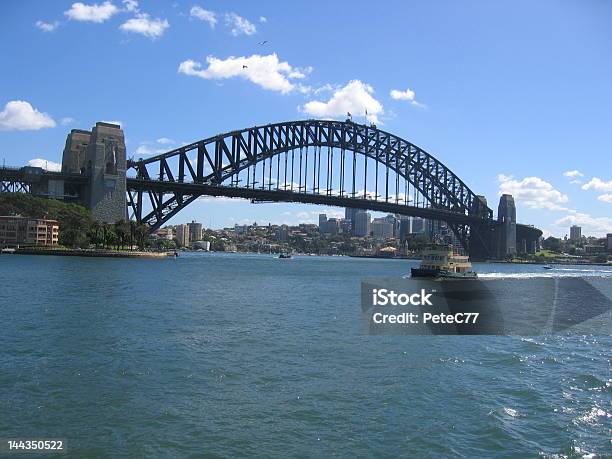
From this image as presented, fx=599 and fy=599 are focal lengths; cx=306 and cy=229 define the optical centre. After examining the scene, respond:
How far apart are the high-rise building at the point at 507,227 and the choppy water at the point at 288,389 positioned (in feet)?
411

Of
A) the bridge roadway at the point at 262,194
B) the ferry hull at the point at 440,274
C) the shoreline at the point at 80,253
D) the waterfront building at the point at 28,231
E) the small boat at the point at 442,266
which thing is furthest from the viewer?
the bridge roadway at the point at 262,194

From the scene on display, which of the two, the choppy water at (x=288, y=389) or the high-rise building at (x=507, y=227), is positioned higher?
the high-rise building at (x=507, y=227)

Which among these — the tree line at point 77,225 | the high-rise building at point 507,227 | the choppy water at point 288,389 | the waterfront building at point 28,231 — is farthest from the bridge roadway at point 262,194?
the choppy water at point 288,389

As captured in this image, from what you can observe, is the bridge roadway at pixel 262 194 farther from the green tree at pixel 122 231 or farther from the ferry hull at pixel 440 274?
the ferry hull at pixel 440 274

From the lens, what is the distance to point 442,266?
5509 centimetres

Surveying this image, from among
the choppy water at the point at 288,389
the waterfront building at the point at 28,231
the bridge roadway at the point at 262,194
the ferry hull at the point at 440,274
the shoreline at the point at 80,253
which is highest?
the bridge roadway at the point at 262,194

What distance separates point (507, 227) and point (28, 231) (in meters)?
104

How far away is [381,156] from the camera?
126m

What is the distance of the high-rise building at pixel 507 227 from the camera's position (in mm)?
142125

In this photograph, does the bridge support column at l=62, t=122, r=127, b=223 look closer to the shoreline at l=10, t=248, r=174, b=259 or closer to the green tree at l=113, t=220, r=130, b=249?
the green tree at l=113, t=220, r=130, b=249

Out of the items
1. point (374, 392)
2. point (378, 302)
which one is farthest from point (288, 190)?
point (374, 392)

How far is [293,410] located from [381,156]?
117 metres

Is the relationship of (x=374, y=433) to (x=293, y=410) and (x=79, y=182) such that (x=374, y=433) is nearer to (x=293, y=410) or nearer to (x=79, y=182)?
(x=293, y=410)

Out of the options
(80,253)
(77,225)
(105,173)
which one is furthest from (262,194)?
(80,253)
